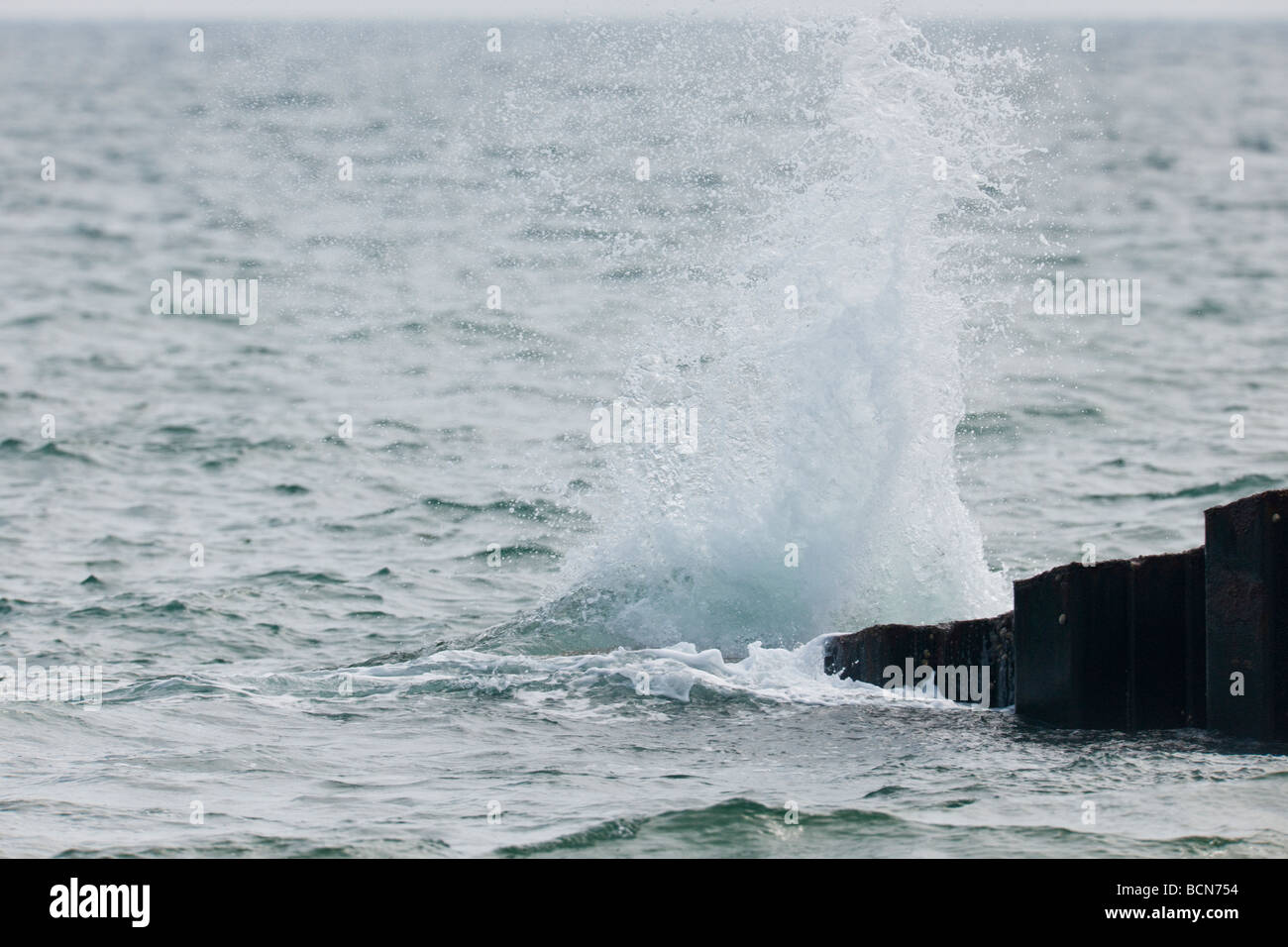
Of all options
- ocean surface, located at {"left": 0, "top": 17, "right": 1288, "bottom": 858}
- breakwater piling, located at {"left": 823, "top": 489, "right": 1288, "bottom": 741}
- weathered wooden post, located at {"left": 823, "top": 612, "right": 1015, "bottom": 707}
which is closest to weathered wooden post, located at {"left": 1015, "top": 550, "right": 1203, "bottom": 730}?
breakwater piling, located at {"left": 823, "top": 489, "right": 1288, "bottom": 741}

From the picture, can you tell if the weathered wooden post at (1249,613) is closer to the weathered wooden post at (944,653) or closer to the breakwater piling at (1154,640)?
the breakwater piling at (1154,640)

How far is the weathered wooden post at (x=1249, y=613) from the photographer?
30.2 feet

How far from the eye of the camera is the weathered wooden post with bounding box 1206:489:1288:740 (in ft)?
30.2

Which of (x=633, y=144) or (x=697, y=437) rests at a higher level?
(x=633, y=144)

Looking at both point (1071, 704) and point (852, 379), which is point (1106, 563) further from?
point (852, 379)

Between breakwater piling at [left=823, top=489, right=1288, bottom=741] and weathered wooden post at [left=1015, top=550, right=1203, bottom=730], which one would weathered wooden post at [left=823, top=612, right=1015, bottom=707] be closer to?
breakwater piling at [left=823, top=489, right=1288, bottom=741]

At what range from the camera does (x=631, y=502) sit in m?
→ 14.9

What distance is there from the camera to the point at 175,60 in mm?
111938

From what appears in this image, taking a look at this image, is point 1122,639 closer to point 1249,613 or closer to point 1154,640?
point 1154,640

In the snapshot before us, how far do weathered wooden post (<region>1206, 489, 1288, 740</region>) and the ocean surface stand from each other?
0.29 metres

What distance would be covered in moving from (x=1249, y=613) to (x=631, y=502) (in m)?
6.43

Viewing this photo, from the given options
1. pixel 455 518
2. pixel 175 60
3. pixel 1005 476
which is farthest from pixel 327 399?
pixel 175 60

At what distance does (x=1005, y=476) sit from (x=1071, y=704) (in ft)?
30.7

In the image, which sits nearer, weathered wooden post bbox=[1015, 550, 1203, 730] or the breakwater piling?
the breakwater piling
